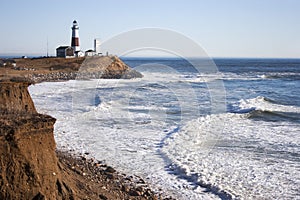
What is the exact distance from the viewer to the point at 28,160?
17.7ft

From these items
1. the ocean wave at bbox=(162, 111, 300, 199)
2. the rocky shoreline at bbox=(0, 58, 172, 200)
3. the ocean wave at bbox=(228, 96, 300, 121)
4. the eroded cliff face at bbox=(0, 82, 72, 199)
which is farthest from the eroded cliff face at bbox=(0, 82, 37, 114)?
the ocean wave at bbox=(228, 96, 300, 121)

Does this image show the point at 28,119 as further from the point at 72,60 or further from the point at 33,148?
the point at 72,60

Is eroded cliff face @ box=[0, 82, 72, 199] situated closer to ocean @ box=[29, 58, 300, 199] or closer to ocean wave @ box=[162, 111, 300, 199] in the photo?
ocean @ box=[29, 58, 300, 199]

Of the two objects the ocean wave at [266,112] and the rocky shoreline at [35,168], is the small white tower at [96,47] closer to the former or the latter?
the ocean wave at [266,112]

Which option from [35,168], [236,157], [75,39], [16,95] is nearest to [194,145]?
[236,157]

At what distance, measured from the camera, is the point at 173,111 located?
19.4m

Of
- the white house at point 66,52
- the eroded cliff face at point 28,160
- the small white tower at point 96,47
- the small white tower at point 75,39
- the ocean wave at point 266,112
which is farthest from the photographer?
the small white tower at point 96,47

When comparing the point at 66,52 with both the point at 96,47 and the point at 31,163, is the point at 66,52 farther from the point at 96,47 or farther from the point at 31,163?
the point at 31,163

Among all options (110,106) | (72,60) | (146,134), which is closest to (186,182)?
(146,134)

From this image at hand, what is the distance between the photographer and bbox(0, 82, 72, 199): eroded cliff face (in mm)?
5203

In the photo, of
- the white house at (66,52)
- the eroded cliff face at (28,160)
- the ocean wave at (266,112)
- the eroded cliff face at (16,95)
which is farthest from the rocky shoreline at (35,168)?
the white house at (66,52)

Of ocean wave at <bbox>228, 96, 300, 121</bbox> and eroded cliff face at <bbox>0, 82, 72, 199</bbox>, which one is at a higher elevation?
eroded cliff face at <bbox>0, 82, 72, 199</bbox>

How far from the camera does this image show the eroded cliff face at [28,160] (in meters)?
5.20

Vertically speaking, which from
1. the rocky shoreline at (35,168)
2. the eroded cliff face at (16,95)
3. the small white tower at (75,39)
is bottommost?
the rocky shoreline at (35,168)
